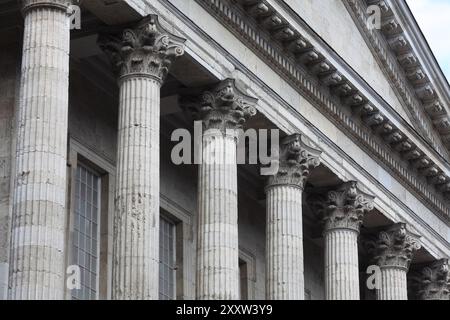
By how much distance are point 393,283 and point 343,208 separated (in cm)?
428

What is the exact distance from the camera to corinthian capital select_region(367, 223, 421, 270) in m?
47.9

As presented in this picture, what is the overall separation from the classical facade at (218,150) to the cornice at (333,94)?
6cm

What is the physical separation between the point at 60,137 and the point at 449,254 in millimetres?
24406

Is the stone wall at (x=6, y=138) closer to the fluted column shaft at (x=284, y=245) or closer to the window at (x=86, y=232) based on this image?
the window at (x=86, y=232)

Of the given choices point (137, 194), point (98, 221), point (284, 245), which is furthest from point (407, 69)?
point (137, 194)

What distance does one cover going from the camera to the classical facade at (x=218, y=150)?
3207 centimetres

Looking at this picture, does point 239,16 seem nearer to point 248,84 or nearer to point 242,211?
point 248,84

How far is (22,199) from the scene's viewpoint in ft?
101

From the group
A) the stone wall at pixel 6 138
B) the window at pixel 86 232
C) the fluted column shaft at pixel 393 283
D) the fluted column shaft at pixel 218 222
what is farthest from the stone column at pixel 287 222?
the stone wall at pixel 6 138
